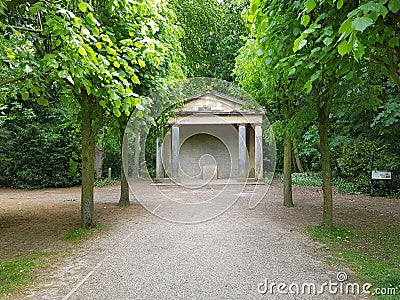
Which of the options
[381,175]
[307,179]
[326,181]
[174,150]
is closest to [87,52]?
[326,181]

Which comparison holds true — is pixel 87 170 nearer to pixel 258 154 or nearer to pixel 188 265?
pixel 188 265

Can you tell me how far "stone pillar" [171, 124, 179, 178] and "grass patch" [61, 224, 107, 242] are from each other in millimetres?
10445

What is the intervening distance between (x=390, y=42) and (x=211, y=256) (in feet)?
12.1

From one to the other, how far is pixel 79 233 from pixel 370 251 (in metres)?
5.17

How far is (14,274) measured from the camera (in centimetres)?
475

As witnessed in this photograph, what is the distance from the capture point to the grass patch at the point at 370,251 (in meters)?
4.29

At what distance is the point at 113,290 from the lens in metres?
4.15

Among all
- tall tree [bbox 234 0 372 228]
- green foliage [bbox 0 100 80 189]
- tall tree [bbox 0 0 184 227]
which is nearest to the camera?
tall tree [bbox 234 0 372 228]

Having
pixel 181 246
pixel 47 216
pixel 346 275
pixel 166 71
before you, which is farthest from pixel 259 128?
pixel 346 275

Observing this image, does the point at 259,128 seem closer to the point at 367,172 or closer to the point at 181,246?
the point at 367,172

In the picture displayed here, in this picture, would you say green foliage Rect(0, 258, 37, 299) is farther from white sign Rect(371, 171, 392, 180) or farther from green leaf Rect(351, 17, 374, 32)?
white sign Rect(371, 171, 392, 180)

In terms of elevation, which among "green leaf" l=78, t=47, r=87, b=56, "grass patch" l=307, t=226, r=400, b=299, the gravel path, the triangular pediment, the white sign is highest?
the triangular pediment

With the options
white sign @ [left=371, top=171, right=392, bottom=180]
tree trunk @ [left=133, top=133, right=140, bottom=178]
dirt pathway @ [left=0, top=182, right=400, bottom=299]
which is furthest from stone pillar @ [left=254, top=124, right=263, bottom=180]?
tree trunk @ [left=133, top=133, right=140, bottom=178]

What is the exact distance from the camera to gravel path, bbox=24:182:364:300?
13.4 ft
